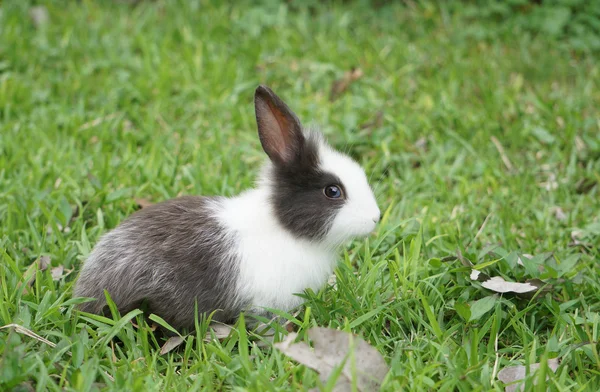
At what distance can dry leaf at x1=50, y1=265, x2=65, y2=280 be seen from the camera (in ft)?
11.7

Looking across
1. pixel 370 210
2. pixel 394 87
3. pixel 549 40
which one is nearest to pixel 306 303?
pixel 370 210

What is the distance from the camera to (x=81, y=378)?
2.59 metres

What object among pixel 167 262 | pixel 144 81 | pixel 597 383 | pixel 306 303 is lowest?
pixel 597 383

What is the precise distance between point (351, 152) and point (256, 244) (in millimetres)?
2008

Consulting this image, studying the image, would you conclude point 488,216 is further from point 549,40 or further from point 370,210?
point 549,40

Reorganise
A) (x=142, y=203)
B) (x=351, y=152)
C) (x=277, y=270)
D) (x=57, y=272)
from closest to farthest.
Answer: (x=277, y=270) < (x=57, y=272) < (x=142, y=203) < (x=351, y=152)

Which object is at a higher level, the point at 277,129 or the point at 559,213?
the point at 277,129

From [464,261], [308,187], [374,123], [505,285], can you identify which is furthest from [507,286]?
[374,123]

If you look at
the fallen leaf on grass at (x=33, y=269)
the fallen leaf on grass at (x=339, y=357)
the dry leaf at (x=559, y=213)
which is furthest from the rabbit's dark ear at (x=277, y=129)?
the dry leaf at (x=559, y=213)

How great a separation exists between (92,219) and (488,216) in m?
2.30

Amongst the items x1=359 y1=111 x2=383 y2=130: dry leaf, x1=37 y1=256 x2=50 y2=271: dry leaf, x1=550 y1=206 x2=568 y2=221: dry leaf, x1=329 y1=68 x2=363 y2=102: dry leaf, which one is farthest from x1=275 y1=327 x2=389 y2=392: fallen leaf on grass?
x1=329 y1=68 x2=363 y2=102: dry leaf

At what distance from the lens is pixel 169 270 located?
3.14m

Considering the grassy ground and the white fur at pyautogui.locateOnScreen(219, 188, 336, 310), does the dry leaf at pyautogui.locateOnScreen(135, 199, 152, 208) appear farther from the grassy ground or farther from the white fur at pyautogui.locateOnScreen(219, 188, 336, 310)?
the white fur at pyautogui.locateOnScreen(219, 188, 336, 310)

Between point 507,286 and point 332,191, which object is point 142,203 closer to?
point 332,191
